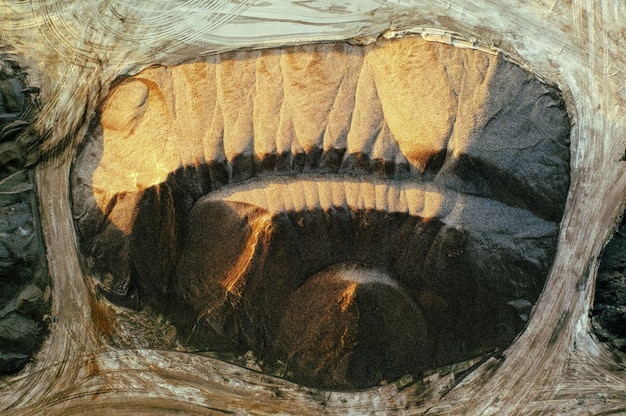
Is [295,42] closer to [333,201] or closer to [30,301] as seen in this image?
[333,201]

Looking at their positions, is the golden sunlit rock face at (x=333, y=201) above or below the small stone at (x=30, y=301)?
above

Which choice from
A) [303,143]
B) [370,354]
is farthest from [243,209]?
[370,354]

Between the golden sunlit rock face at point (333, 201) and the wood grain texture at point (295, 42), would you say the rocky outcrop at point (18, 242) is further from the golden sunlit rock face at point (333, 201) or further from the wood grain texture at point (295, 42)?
the golden sunlit rock face at point (333, 201)

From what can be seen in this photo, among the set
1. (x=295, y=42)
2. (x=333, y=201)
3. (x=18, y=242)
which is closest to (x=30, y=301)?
(x=18, y=242)

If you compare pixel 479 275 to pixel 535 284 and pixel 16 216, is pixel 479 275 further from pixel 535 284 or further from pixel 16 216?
pixel 16 216

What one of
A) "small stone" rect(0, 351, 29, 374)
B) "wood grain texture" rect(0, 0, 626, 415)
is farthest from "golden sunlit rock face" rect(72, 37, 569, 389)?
"small stone" rect(0, 351, 29, 374)

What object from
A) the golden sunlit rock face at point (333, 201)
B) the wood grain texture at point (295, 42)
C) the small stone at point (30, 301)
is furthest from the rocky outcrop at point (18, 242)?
the golden sunlit rock face at point (333, 201)

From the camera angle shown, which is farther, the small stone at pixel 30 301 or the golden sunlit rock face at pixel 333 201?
the small stone at pixel 30 301
